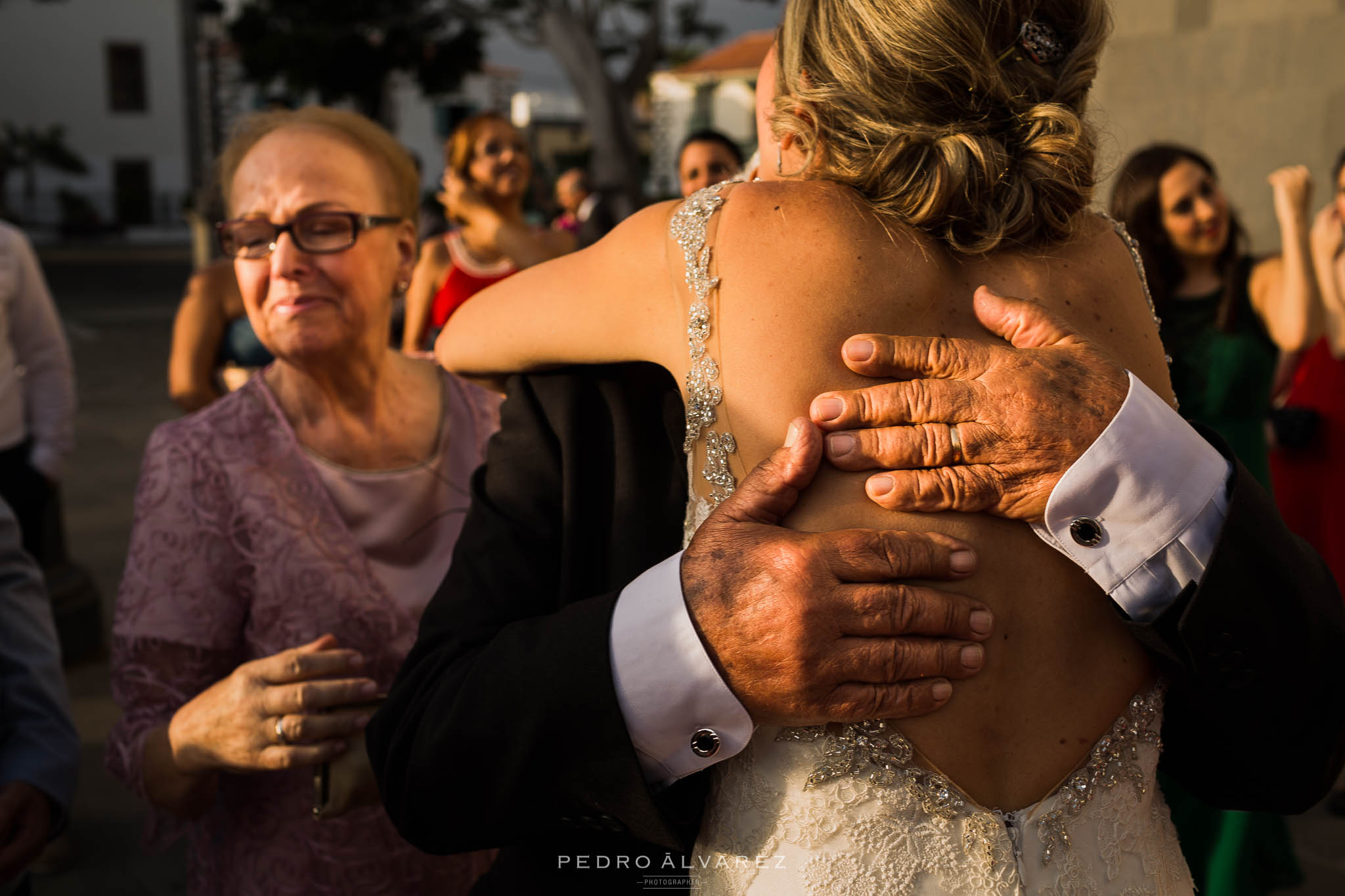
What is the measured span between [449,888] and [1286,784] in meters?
1.42

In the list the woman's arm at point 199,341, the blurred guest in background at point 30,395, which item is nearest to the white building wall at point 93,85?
the blurred guest in background at point 30,395

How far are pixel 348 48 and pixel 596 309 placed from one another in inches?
1175

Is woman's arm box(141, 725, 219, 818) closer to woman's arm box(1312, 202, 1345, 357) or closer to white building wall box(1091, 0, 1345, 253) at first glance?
woman's arm box(1312, 202, 1345, 357)

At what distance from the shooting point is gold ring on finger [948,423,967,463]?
1233 millimetres

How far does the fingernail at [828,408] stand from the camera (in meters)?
1.24

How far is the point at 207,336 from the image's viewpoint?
4.30 m

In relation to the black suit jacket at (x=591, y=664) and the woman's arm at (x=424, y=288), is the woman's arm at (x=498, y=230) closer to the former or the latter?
the woman's arm at (x=424, y=288)

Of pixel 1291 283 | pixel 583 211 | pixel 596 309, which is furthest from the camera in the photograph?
pixel 583 211

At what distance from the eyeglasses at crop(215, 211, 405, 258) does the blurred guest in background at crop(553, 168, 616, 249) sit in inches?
73.4

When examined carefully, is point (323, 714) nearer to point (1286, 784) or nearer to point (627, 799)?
point (627, 799)

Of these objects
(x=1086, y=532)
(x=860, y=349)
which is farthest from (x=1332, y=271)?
(x=860, y=349)

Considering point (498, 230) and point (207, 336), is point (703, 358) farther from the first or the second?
point (498, 230)

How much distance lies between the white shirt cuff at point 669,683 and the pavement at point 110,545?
0.65m

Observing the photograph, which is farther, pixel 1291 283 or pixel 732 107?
pixel 732 107
